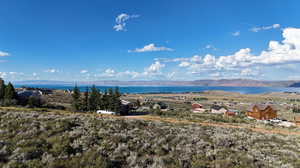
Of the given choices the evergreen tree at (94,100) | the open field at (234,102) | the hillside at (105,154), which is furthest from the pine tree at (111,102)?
the hillside at (105,154)

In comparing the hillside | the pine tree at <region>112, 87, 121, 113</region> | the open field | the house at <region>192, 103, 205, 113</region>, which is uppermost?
the hillside

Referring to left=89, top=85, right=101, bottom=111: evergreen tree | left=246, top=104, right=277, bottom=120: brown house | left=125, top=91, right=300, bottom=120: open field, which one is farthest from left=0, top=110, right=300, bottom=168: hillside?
left=125, top=91, right=300, bottom=120: open field

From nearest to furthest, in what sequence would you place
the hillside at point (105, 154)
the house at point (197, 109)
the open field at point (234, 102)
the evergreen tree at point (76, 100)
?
the hillside at point (105, 154)
the evergreen tree at point (76, 100)
the house at point (197, 109)
the open field at point (234, 102)

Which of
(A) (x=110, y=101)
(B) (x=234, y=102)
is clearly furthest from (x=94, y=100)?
(B) (x=234, y=102)

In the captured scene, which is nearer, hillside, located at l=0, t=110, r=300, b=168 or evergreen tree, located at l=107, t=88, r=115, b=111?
hillside, located at l=0, t=110, r=300, b=168

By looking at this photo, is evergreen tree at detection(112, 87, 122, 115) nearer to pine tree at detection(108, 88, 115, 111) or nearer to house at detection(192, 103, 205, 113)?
pine tree at detection(108, 88, 115, 111)

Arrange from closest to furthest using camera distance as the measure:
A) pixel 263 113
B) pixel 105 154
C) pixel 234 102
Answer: pixel 105 154 < pixel 263 113 < pixel 234 102

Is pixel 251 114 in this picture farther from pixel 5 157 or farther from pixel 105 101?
pixel 5 157

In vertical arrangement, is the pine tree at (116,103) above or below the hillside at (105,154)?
below

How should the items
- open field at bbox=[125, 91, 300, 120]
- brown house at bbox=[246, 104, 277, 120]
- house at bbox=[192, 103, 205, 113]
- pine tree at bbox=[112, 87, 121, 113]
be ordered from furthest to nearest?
open field at bbox=[125, 91, 300, 120] < house at bbox=[192, 103, 205, 113] < brown house at bbox=[246, 104, 277, 120] < pine tree at bbox=[112, 87, 121, 113]

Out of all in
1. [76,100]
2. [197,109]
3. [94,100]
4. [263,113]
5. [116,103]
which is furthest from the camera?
[197,109]

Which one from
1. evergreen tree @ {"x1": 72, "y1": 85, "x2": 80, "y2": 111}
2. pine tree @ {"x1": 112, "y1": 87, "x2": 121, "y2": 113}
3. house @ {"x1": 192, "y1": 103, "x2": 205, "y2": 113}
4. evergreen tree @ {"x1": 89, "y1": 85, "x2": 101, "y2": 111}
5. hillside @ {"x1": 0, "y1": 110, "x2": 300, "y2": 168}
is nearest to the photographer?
hillside @ {"x1": 0, "y1": 110, "x2": 300, "y2": 168}

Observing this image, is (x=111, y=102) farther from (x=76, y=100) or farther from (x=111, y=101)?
(x=76, y=100)

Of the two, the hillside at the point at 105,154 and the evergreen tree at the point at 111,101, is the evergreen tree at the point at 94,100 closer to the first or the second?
the evergreen tree at the point at 111,101
